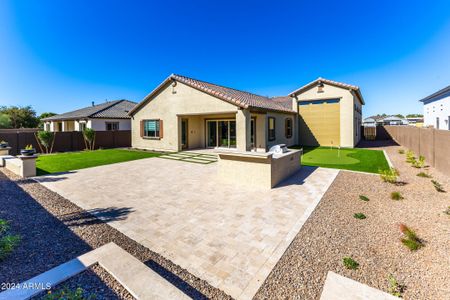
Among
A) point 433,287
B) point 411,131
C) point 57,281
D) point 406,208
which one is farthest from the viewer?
point 411,131

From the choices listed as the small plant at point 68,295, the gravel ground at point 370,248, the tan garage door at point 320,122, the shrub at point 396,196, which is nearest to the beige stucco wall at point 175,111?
the tan garage door at point 320,122

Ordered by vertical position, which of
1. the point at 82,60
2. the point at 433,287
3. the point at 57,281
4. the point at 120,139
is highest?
the point at 82,60

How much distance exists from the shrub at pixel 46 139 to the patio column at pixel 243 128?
16.0 metres

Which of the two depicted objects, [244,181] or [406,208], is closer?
[406,208]

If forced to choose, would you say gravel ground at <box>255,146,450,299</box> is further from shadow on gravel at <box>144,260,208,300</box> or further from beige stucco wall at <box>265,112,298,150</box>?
beige stucco wall at <box>265,112,298,150</box>

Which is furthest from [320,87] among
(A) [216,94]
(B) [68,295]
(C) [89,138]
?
(C) [89,138]

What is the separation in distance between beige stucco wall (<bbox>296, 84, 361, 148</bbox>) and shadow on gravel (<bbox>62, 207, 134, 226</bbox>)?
1973 centimetres

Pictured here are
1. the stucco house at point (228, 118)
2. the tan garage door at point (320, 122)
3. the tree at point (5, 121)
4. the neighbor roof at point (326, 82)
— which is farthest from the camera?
the tree at point (5, 121)

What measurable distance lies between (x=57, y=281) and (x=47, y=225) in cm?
287

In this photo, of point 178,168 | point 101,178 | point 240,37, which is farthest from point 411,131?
point 101,178

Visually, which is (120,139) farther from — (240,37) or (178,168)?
(240,37)

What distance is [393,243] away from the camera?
14.1ft

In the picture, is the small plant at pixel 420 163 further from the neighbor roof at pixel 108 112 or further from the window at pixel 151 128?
the neighbor roof at pixel 108 112

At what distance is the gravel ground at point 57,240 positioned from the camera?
10.4 ft
